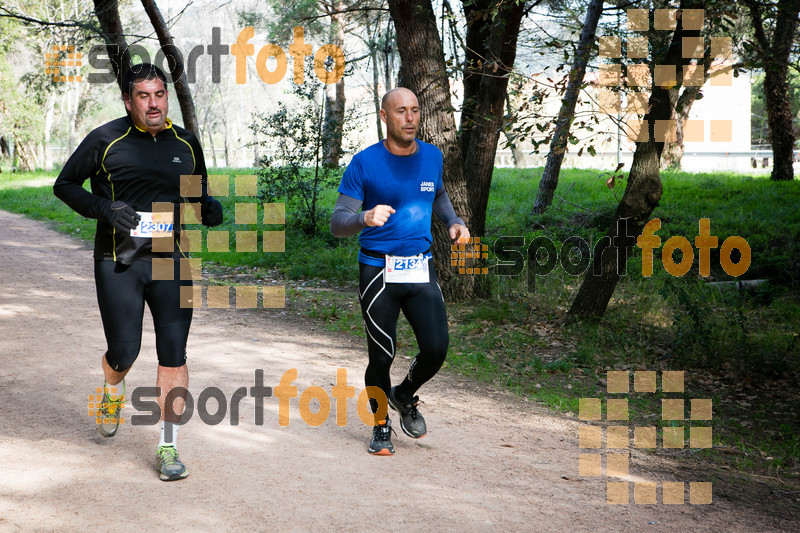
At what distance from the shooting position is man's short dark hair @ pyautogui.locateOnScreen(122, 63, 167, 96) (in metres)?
4.32

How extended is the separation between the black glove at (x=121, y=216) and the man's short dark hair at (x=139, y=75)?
679mm

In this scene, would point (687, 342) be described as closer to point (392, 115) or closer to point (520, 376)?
point (520, 376)

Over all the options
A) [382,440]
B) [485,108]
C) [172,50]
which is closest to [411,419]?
[382,440]

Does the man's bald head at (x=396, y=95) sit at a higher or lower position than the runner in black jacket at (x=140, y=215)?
higher

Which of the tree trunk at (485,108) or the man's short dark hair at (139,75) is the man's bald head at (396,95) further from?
the tree trunk at (485,108)

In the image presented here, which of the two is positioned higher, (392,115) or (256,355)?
(392,115)

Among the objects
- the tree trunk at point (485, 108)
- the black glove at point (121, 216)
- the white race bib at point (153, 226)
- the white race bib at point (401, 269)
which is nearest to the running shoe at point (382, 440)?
the white race bib at point (401, 269)

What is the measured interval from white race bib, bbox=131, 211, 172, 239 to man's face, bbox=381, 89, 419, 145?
1451 mm

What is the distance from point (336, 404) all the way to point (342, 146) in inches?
379

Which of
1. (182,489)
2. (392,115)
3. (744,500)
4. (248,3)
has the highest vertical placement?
(248,3)

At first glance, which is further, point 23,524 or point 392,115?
point 392,115

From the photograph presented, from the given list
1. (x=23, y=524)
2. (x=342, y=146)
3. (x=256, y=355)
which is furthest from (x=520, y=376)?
A: (x=342, y=146)

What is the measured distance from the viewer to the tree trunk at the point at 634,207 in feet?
27.9

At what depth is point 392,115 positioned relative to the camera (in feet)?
15.2
